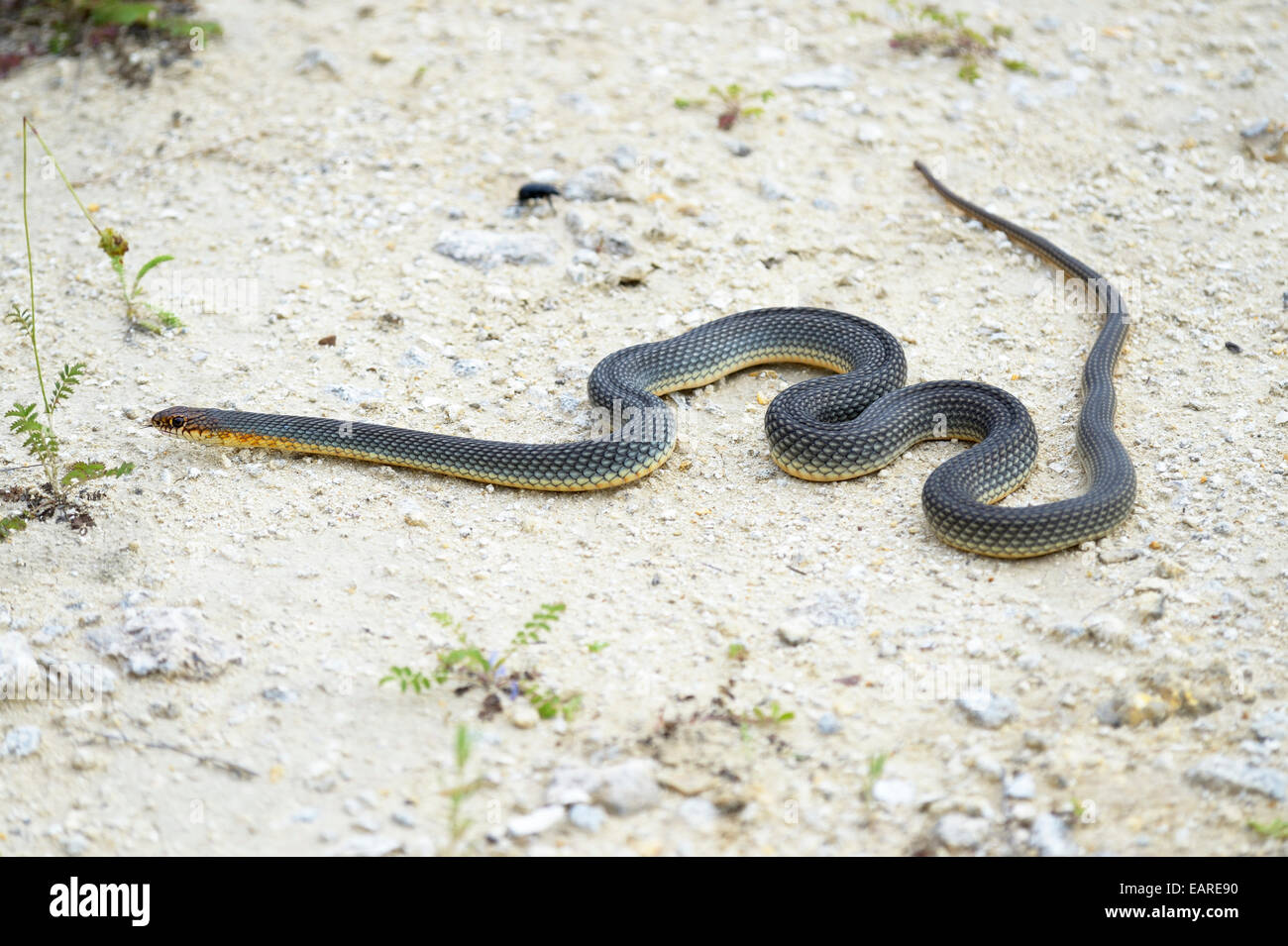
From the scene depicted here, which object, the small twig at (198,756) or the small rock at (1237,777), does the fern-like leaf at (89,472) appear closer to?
the small twig at (198,756)

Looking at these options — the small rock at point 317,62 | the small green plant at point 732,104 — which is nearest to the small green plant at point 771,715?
the small green plant at point 732,104

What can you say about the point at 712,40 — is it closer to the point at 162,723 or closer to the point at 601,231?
the point at 601,231

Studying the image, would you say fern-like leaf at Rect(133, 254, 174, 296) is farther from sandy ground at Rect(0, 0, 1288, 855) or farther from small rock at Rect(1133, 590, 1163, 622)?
small rock at Rect(1133, 590, 1163, 622)

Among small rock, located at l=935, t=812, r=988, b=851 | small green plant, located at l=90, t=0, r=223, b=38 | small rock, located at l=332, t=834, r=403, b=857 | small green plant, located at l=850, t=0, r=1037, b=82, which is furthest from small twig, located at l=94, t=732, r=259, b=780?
small green plant, located at l=850, t=0, r=1037, b=82

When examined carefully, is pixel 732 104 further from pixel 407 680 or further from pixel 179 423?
pixel 407 680

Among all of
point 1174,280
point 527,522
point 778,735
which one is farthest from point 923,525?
point 1174,280

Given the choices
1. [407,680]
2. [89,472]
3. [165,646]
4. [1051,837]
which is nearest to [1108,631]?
[1051,837]
